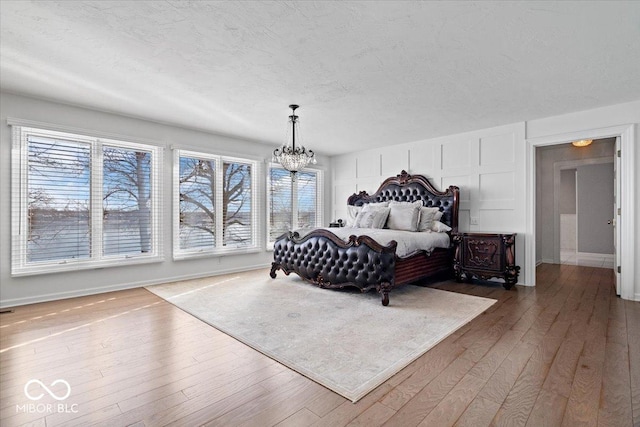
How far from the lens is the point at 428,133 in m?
5.35

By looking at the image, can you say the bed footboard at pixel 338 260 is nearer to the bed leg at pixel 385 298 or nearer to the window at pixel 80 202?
the bed leg at pixel 385 298

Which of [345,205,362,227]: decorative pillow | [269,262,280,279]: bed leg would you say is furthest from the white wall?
[345,205,362,227]: decorative pillow

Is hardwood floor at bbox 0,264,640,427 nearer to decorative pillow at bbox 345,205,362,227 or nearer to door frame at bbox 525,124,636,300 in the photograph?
door frame at bbox 525,124,636,300

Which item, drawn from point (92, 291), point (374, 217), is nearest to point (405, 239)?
point (374, 217)

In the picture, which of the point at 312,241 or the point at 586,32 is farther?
the point at 312,241

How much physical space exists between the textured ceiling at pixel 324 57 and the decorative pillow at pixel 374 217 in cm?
161

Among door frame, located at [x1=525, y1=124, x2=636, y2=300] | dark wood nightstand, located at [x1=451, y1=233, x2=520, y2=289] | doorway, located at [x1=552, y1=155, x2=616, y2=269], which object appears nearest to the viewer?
door frame, located at [x1=525, y1=124, x2=636, y2=300]

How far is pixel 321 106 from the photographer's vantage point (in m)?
3.99

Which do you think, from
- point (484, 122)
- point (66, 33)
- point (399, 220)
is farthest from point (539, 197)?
point (66, 33)

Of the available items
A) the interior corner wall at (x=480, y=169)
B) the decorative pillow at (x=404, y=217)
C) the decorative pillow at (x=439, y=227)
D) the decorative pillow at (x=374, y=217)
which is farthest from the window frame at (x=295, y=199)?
the decorative pillow at (x=439, y=227)

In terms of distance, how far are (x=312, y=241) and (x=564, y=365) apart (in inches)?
118

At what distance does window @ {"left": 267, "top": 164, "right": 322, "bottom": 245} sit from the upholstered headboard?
91 cm

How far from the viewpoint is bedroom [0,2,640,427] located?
2.34m

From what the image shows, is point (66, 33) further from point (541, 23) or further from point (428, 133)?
point (428, 133)
